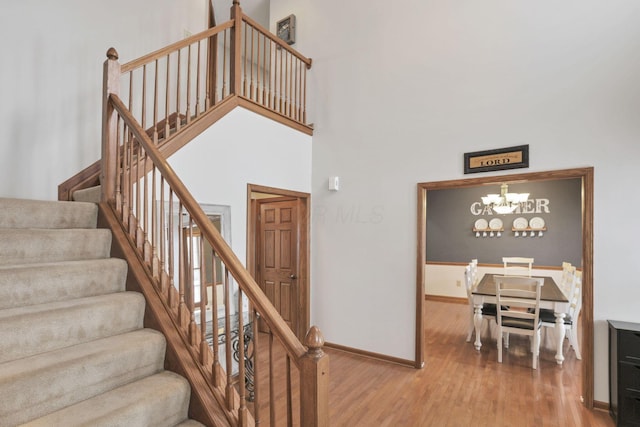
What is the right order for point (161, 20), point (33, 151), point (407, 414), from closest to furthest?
point (407, 414) → point (33, 151) → point (161, 20)

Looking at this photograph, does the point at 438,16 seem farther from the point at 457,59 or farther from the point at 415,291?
the point at 415,291

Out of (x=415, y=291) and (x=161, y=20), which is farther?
(x=161, y=20)

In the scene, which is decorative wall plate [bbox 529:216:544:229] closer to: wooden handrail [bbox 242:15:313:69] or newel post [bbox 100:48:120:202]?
wooden handrail [bbox 242:15:313:69]

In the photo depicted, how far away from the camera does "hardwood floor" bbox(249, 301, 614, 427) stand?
→ 8.82 feet

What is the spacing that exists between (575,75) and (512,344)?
3.37 metres

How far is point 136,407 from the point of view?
1.47m

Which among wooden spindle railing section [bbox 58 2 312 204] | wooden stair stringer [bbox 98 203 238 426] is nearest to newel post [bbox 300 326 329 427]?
wooden stair stringer [bbox 98 203 238 426]

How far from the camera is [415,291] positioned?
371cm

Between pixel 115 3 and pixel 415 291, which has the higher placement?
pixel 115 3

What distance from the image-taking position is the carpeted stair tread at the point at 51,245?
1.85 metres

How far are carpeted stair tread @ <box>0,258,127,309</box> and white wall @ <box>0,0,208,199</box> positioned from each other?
1630mm

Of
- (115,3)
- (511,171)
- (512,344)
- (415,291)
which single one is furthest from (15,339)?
(512,344)

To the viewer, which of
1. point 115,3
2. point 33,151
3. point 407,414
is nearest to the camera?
point 407,414

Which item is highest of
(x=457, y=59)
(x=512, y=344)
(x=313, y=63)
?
(x=313, y=63)
